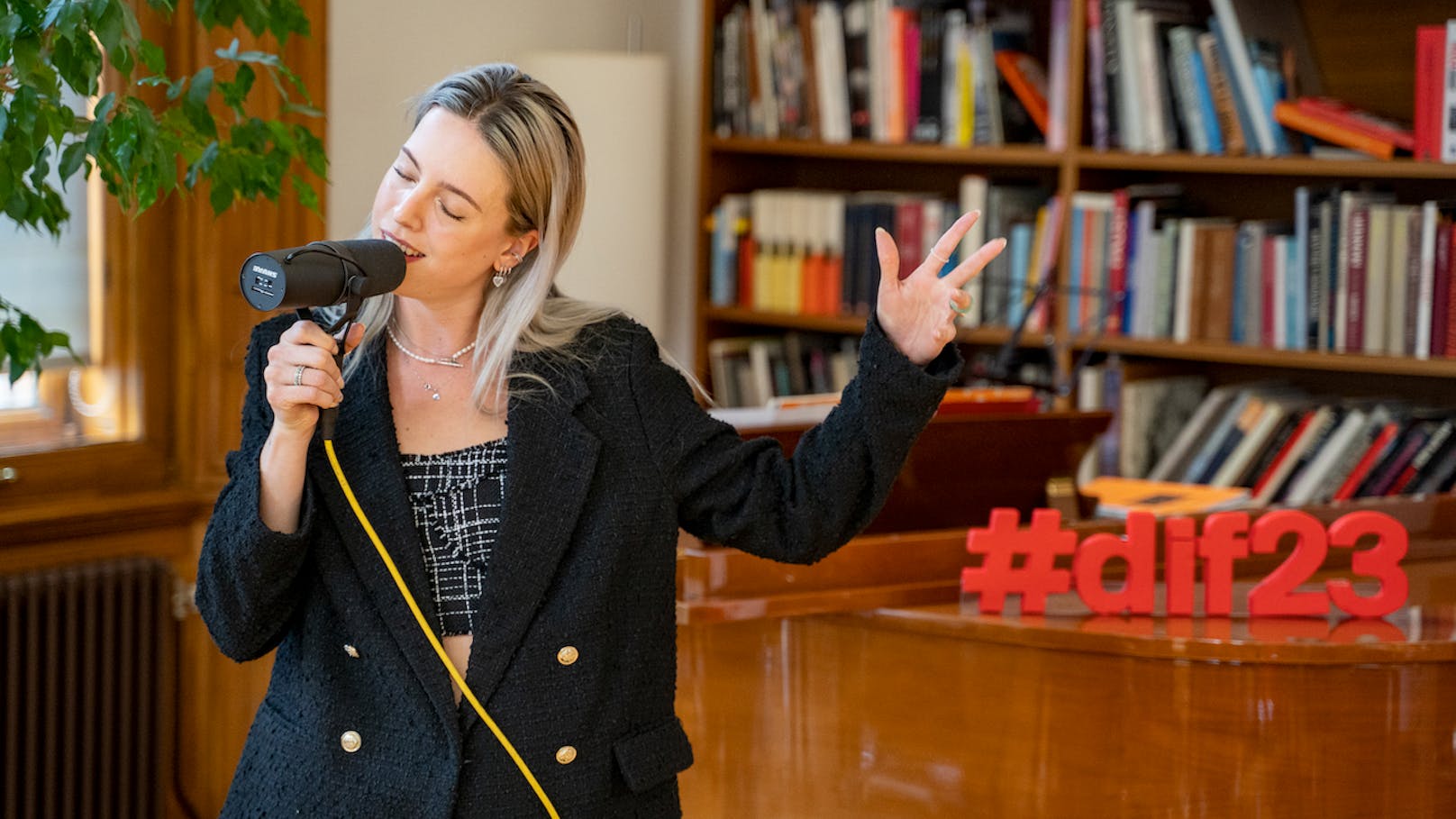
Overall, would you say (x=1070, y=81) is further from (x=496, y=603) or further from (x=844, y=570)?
(x=496, y=603)

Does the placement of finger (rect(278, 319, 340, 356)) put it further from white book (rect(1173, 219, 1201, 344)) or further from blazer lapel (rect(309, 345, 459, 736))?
white book (rect(1173, 219, 1201, 344))

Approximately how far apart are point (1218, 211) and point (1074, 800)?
2152 mm

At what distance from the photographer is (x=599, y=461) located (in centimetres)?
148

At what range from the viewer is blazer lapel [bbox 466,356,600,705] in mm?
1399

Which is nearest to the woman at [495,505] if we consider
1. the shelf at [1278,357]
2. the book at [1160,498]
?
the book at [1160,498]

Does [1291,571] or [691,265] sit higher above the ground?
[691,265]

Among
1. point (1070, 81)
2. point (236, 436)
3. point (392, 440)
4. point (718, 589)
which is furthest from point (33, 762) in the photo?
point (1070, 81)

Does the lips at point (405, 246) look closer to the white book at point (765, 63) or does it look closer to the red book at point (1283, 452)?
the red book at point (1283, 452)

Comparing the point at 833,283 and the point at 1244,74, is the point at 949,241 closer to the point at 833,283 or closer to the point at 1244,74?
the point at 1244,74

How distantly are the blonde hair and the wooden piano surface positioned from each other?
27.8 inches

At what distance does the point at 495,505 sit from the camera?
4.79 feet

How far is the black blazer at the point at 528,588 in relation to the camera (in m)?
1.40

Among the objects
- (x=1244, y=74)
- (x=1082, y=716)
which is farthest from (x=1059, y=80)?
(x=1082, y=716)

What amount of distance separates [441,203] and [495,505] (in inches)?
10.4
